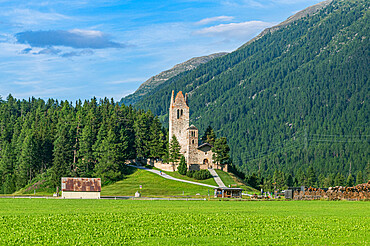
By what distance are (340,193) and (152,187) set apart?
35.4m

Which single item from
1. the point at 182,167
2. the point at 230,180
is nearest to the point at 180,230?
the point at 230,180

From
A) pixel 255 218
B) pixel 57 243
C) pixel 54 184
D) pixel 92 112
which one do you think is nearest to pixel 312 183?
pixel 92 112

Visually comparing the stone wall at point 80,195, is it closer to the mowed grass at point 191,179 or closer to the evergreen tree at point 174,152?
the mowed grass at point 191,179

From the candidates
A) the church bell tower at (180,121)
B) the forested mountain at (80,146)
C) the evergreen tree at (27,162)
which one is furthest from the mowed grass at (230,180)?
the evergreen tree at (27,162)

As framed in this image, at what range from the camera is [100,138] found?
400ft

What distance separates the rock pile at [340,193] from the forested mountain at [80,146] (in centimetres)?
4164

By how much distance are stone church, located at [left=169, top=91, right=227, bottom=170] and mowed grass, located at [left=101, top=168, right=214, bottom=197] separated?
11138mm

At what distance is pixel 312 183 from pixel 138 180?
238 feet

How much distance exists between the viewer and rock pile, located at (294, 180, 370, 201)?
3221 inches

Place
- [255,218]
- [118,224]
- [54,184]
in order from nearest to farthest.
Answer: [118,224], [255,218], [54,184]

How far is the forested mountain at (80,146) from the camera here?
115m

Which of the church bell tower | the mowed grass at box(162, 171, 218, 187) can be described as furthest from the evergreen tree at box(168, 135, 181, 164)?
the mowed grass at box(162, 171, 218, 187)

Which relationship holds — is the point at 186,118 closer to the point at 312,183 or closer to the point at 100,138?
the point at 100,138

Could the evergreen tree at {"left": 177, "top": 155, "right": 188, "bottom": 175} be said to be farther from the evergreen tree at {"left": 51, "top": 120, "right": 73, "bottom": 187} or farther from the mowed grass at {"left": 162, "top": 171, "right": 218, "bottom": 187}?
the evergreen tree at {"left": 51, "top": 120, "right": 73, "bottom": 187}
